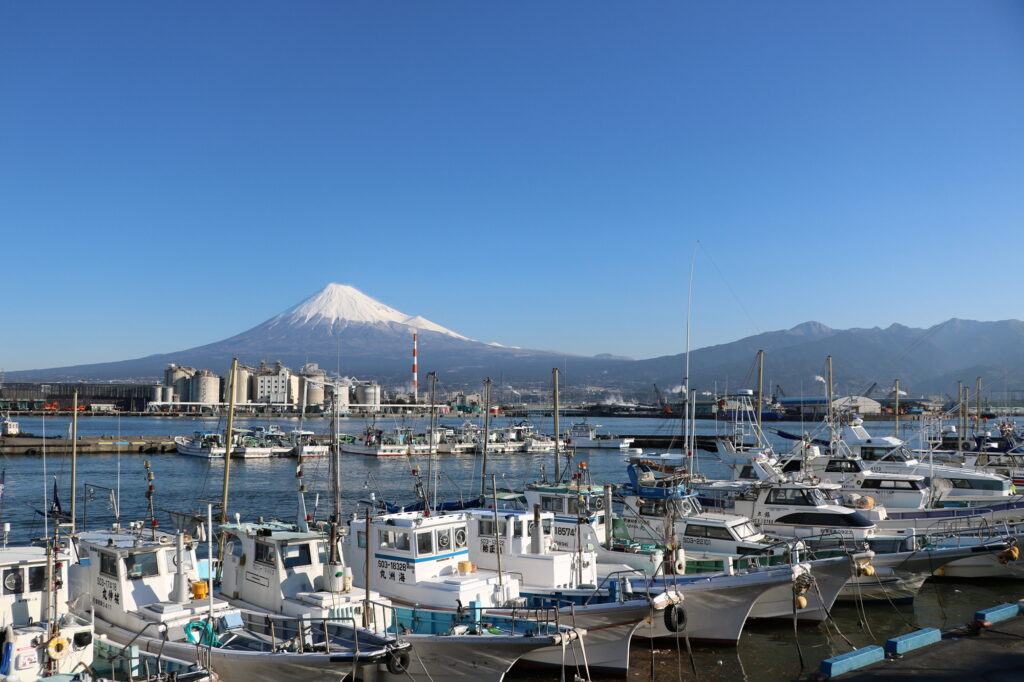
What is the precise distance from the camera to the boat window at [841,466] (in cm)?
2737

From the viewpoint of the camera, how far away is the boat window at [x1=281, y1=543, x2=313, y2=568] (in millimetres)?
13953

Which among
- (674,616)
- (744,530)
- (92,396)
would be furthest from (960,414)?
(92,396)

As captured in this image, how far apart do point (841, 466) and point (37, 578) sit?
23.3 meters

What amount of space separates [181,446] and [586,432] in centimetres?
4342

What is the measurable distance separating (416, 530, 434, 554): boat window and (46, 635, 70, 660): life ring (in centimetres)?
561

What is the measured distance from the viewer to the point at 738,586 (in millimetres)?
15414

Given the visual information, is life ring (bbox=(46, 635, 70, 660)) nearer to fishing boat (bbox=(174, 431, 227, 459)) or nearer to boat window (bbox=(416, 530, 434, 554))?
boat window (bbox=(416, 530, 434, 554))

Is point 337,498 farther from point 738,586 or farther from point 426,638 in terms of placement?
point 738,586

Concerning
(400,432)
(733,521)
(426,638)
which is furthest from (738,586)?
(400,432)

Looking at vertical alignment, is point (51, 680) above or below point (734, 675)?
above

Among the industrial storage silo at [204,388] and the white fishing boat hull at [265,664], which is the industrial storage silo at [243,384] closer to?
the industrial storage silo at [204,388]

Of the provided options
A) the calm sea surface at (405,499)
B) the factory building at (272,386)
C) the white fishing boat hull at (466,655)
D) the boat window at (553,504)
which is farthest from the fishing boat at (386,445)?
the factory building at (272,386)

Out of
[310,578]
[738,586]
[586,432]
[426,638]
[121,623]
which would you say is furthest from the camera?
[586,432]

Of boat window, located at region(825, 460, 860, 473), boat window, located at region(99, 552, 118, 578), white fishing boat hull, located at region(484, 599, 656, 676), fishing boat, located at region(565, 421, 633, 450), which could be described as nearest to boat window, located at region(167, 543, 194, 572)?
boat window, located at region(99, 552, 118, 578)
